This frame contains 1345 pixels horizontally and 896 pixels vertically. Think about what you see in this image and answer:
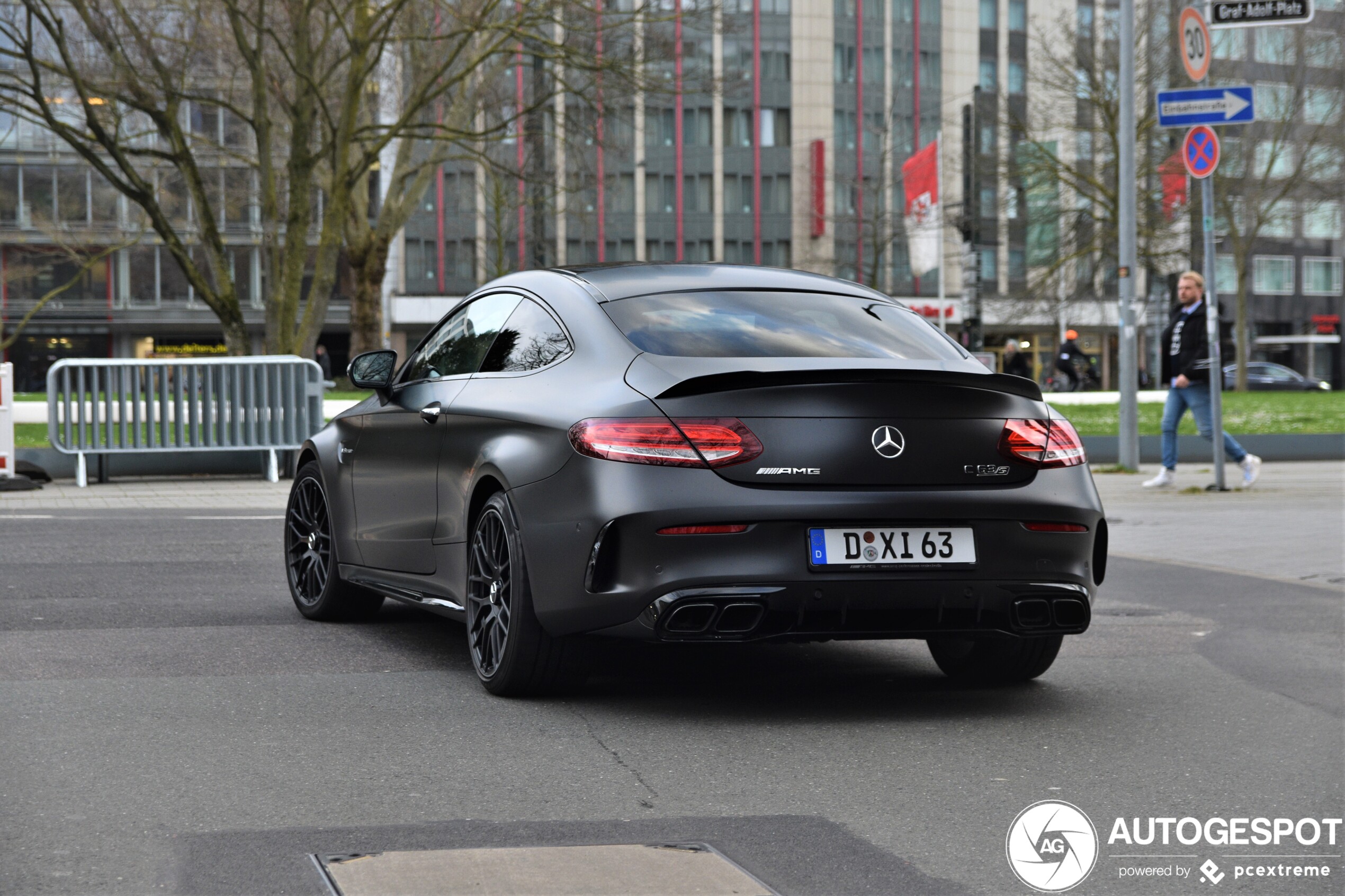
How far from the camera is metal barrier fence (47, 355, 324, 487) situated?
17.0 metres

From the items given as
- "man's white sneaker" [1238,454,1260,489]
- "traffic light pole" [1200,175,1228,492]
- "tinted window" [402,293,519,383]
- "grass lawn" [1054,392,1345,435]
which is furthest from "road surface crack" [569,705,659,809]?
"grass lawn" [1054,392,1345,435]

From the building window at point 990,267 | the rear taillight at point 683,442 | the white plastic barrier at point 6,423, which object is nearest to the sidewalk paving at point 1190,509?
the white plastic barrier at point 6,423

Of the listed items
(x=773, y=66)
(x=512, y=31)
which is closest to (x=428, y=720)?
(x=512, y=31)

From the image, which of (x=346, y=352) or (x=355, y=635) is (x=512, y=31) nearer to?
(x=355, y=635)

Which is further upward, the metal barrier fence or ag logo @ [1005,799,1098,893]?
the metal barrier fence

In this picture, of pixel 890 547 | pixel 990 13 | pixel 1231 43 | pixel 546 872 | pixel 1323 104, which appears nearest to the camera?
pixel 546 872

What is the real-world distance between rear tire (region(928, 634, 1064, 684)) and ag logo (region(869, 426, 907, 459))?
1.22m

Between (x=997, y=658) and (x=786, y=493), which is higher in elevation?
(x=786, y=493)

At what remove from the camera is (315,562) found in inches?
303

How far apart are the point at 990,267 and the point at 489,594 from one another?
249 feet

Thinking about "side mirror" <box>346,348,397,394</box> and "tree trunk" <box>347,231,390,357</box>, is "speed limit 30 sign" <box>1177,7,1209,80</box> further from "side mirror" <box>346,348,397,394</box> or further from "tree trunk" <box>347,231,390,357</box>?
"tree trunk" <box>347,231,390,357</box>

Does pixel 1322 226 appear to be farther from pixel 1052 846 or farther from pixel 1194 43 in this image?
pixel 1052 846

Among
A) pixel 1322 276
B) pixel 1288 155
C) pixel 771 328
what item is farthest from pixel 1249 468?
pixel 1322 276

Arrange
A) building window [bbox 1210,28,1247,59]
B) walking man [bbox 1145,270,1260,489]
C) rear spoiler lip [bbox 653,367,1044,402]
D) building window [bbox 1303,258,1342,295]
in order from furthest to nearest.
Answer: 1. building window [bbox 1303,258,1342,295]
2. building window [bbox 1210,28,1247,59]
3. walking man [bbox 1145,270,1260,489]
4. rear spoiler lip [bbox 653,367,1044,402]
